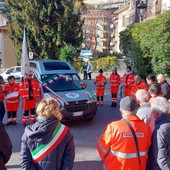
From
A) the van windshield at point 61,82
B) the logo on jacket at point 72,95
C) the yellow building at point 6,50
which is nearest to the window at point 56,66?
the van windshield at point 61,82

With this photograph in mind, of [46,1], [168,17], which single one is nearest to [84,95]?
[168,17]

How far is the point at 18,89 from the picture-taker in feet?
32.5

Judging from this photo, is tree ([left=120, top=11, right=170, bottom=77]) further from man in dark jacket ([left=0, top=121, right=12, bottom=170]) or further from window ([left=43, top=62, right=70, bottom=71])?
man in dark jacket ([left=0, top=121, right=12, bottom=170])

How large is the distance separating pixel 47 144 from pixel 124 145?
36.2 inches

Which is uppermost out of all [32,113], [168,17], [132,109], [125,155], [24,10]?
[24,10]

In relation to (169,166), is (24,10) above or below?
above

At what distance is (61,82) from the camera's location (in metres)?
10.7

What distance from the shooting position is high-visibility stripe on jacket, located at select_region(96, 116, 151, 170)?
141 inches

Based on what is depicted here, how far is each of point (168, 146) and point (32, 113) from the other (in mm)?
6720

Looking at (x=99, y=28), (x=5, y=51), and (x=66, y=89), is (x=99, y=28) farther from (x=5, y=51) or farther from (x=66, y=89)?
(x=66, y=89)

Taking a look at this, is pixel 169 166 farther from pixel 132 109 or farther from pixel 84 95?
pixel 84 95

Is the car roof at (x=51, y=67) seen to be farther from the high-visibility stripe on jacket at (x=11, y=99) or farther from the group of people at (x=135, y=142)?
the group of people at (x=135, y=142)

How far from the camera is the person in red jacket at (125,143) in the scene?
359 centimetres

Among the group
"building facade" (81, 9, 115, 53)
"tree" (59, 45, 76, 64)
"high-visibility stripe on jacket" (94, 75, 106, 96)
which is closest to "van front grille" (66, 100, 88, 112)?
"high-visibility stripe on jacket" (94, 75, 106, 96)
